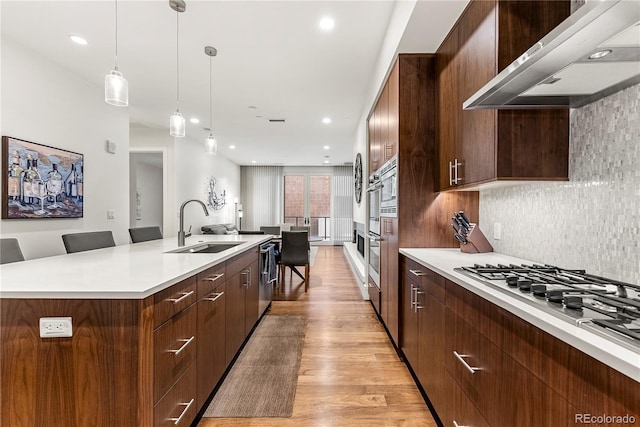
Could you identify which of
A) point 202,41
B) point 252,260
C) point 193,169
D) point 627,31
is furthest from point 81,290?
point 193,169

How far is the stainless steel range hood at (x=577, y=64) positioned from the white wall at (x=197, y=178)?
5964 millimetres

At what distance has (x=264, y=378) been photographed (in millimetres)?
2174

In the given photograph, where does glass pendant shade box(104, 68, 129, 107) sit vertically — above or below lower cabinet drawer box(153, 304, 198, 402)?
above

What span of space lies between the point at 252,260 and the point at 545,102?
95.3 inches

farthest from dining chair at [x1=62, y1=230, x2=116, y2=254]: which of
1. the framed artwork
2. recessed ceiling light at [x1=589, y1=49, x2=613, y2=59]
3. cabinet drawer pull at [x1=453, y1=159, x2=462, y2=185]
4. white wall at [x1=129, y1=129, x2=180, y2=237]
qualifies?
recessed ceiling light at [x1=589, y1=49, x2=613, y2=59]

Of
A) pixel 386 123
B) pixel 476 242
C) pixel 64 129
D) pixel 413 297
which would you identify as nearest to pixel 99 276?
pixel 413 297

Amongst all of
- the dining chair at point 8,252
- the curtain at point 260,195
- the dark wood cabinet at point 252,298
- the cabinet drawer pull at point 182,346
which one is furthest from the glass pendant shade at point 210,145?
the curtain at point 260,195

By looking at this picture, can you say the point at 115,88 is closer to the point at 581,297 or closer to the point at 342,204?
the point at 581,297

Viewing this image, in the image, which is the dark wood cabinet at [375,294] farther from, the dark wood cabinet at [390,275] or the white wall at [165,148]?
the white wall at [165,148]

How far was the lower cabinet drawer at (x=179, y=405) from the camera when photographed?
1247 mm

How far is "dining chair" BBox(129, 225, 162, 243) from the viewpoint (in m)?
→ 3.33

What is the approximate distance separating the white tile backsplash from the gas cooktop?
12 cm

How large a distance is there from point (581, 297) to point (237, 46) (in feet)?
10.5

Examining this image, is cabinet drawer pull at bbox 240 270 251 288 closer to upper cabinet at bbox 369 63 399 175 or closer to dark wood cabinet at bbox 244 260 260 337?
dark wood cabinet at bbox 244 260 260 337
